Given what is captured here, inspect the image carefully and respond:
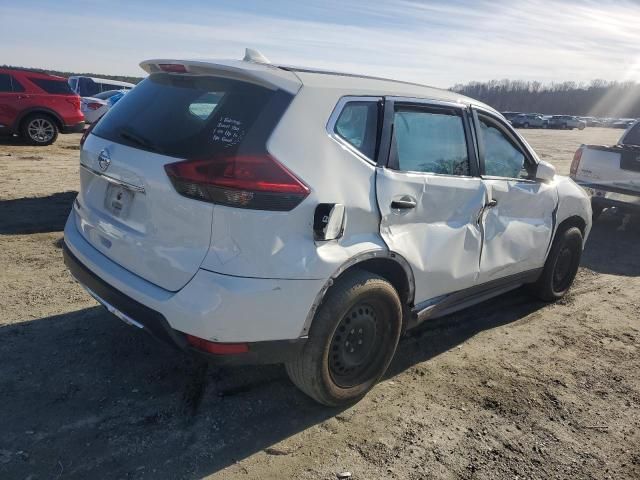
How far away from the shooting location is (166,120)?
2900 mm

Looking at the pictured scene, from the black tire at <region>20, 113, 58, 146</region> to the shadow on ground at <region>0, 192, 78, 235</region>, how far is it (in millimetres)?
6371

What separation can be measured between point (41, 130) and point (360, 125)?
1266cm

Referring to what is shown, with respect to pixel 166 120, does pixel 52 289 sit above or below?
below

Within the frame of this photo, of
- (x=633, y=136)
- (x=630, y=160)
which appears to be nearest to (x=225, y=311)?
(x=630, y=160)

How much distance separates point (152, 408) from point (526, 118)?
59279mm

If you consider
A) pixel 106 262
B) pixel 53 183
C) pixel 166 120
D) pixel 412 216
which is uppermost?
pixel 166 120

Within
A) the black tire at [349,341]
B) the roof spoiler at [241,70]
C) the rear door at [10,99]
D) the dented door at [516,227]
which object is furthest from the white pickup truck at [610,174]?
the rear door at [10,99]

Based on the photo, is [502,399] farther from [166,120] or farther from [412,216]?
[166,120]

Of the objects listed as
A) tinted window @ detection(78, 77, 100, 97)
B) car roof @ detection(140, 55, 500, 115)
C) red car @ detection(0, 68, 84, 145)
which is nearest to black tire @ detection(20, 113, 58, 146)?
red car @ detection(0, 68, 84, 145)

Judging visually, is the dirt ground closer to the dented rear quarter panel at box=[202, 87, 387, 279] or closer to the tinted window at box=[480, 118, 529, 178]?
the dented rear quarter panel at box=[202, 87, 387, 279]

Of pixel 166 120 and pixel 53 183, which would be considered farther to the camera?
pixel 53 183

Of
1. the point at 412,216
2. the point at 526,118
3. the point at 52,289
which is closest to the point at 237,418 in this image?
the point at 412,216

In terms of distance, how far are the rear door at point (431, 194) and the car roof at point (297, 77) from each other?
0.37 feet

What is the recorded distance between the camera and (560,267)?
16.7ft
